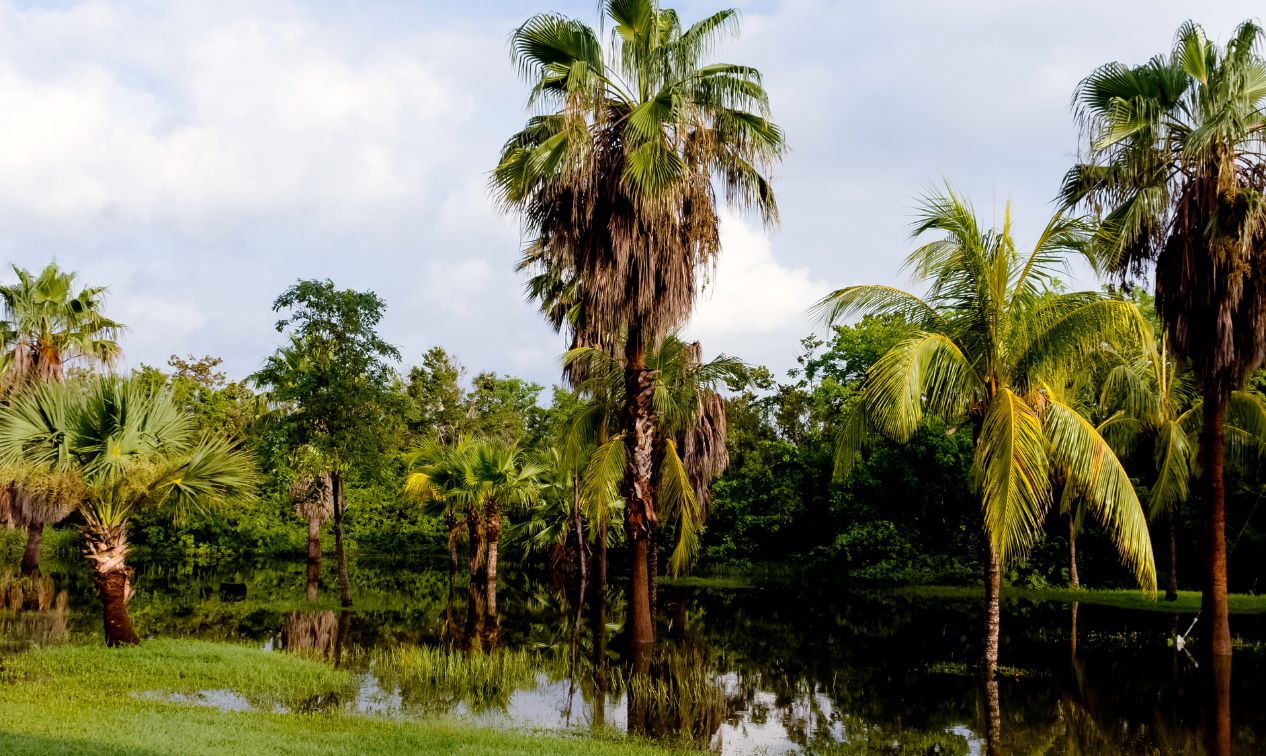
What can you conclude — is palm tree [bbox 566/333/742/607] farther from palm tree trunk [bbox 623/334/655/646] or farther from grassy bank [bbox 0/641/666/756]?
grassy bank [bbox 0/641/666/756]

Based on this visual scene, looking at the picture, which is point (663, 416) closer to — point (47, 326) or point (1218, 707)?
point (1218, 707)

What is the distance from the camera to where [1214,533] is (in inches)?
632

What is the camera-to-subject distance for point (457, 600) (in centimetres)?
2734

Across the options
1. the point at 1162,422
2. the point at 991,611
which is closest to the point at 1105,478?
the point at 991,611

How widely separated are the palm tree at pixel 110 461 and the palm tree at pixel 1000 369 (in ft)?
36.2

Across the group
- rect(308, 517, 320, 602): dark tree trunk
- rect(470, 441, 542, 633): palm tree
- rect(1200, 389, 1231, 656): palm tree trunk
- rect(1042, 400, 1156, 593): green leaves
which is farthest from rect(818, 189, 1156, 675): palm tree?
rect(308, 517, 320, 602): dark tree trunk

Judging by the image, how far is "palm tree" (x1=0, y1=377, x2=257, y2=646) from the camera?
14484mm

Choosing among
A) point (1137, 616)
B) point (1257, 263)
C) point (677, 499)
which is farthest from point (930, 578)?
point (1257, 263)

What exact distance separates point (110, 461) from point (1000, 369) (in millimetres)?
14115

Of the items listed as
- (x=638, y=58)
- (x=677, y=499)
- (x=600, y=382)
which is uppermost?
(x=638, y=58)

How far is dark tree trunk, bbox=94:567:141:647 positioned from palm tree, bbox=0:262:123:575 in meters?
14.9

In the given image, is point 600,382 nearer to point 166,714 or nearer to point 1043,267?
point 1043,267

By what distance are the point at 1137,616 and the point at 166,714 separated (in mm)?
21984

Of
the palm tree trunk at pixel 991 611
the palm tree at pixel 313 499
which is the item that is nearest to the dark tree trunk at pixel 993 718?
the palm tree trunk at pixel 991 611
